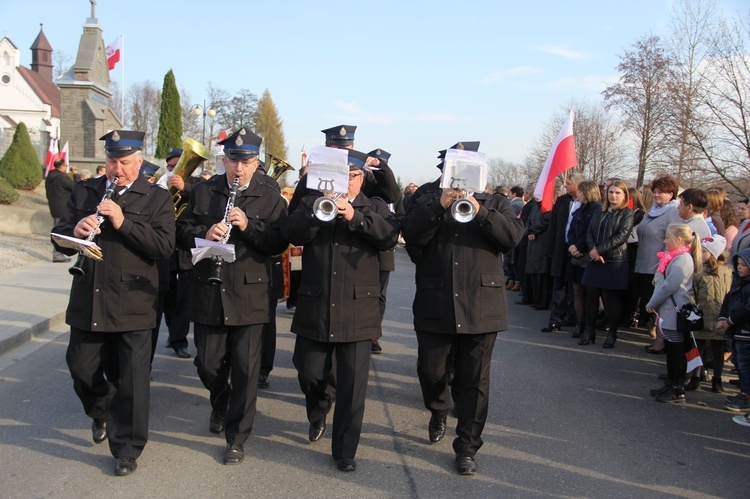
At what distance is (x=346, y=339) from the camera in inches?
179

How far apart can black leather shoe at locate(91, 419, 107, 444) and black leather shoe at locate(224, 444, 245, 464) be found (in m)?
1.03

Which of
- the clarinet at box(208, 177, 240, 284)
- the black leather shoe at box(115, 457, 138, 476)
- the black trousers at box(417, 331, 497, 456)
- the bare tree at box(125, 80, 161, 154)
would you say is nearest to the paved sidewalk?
the black leather shoe at box(115, 457, 138, 476)

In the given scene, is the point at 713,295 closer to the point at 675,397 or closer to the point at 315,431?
the point at 675,397

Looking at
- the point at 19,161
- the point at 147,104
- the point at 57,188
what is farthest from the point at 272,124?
the point at 57,188

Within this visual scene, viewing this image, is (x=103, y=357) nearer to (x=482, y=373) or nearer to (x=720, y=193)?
(x=482, y=373)

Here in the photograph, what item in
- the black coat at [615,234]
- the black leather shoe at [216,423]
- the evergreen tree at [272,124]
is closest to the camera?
the black leather shoe at [216,423]

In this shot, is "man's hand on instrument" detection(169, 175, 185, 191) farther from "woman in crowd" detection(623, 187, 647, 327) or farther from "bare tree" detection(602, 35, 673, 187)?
"bare tree" detection(602, 35, 673, 187)

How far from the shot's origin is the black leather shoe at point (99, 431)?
493 cm

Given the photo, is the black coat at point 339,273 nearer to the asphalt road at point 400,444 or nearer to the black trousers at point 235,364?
the black trousers at point 235,364

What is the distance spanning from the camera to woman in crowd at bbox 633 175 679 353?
797 cm

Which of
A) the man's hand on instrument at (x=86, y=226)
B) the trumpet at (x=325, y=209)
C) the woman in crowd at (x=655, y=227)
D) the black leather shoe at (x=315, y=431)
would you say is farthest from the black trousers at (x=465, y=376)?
the woman in crowd at (x=655, y=227)

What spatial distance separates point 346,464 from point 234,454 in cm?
79

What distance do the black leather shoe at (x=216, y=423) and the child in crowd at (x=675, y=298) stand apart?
3.98m

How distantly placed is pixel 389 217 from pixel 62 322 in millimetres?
6652
